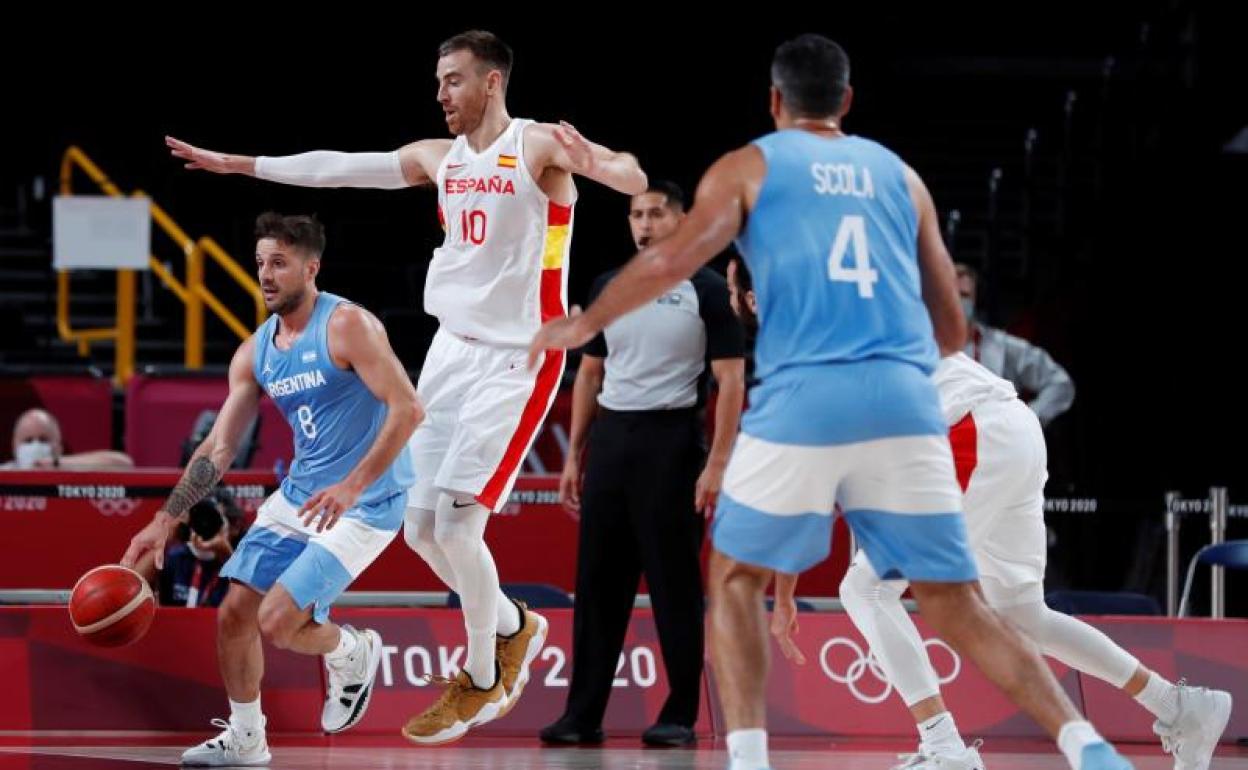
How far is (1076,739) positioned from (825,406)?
1.09 metres

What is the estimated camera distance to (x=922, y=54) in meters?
21.7

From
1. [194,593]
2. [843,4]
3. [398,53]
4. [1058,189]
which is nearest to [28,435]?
[194,593]

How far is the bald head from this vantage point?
1145cm

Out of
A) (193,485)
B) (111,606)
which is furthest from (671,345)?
(111,606)

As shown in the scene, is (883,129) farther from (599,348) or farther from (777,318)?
(777,318)

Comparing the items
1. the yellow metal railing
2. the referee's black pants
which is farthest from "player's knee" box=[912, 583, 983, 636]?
the yellow metal railing

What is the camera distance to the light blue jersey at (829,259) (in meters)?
5.29

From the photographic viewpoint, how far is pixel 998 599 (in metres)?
6.88

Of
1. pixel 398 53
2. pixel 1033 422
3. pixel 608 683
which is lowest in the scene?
pixel 608 683

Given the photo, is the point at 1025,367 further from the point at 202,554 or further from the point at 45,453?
the point at 45,453

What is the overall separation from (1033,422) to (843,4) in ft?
→ 44.6

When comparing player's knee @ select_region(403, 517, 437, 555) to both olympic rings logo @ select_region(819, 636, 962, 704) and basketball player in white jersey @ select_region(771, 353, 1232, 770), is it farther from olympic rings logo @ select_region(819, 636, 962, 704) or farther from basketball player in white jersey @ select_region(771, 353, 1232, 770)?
olympic rings logo @ select_region(819, 636, 962, 704)

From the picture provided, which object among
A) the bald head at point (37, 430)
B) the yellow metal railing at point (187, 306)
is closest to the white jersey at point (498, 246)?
the bald head at point (37, 430)

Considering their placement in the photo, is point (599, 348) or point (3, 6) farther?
point (3, 6)
